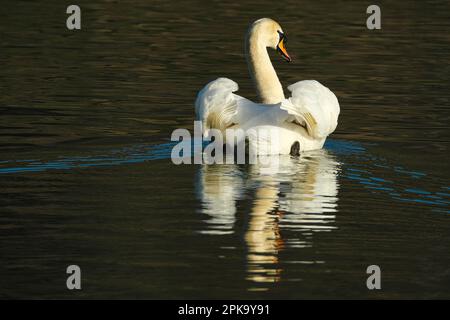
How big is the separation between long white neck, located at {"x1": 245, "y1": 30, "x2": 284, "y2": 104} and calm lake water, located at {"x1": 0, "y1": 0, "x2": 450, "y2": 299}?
0.80 metres

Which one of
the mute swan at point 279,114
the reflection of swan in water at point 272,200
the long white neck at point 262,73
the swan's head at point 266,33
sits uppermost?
the swan's head at point 266,33

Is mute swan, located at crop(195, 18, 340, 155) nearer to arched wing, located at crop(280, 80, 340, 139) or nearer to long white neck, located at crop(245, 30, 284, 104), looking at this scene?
arched wing, located at crop(280, 80, 340, 139)

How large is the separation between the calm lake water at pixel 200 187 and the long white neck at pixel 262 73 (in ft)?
2.61

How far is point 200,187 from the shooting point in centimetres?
1038

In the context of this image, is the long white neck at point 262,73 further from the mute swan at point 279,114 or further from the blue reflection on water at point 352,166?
the mute swan at point 279,114

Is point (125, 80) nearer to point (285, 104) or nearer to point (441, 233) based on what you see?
point (285, 104)

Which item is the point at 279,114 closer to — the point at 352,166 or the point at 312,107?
the point at 312,107

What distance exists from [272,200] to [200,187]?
80cm

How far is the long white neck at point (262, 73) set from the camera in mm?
12805

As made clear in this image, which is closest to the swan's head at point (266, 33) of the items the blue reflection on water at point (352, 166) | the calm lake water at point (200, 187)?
the calm lake water at point (200, 187)

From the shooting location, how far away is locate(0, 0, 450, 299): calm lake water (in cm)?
786

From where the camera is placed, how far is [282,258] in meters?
8.21

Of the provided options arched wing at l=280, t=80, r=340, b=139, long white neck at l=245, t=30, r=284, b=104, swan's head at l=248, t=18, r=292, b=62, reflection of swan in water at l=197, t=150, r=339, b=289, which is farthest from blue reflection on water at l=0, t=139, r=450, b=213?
swan's head at l=248, t=18, r=292, b=62
